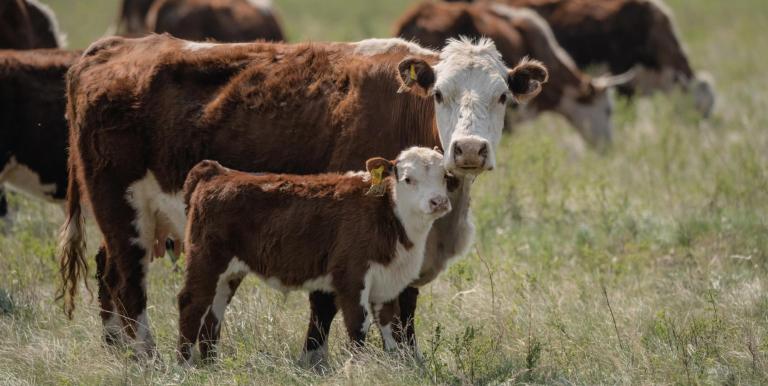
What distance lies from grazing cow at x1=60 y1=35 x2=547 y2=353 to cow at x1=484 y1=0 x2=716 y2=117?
1025 cm

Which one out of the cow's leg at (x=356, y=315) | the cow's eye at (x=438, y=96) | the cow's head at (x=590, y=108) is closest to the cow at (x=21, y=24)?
the cow's head at (x=590, y=108)

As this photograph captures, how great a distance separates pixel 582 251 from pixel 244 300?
9.42 ft

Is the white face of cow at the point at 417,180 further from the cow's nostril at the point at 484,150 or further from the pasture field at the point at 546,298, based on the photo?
the pasture field at the point at 546,298

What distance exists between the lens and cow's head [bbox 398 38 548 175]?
6.38 metres

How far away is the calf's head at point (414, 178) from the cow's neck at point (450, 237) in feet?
1.54

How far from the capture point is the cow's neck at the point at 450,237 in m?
6.75

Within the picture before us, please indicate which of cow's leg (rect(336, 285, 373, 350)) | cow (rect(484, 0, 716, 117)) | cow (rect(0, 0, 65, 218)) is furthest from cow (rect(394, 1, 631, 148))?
cow's leg (rect(336, 285, 373, 350))

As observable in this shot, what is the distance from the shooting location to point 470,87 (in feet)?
21.5

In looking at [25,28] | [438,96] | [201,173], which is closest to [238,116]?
[201,173]

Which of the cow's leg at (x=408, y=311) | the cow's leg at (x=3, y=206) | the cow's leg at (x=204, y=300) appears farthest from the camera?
the cow's leg at (x=3, y=206)

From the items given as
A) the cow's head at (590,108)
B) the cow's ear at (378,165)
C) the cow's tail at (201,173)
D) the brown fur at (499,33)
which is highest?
the cow's tail at (201,173)

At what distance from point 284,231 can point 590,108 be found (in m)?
9.69

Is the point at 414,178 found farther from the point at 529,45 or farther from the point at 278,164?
the point at 529,45

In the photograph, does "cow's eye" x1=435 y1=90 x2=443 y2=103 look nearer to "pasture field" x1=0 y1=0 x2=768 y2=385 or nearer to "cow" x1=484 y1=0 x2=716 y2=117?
"pasture field" x1=0 y1=0 x2=768 y2=385
